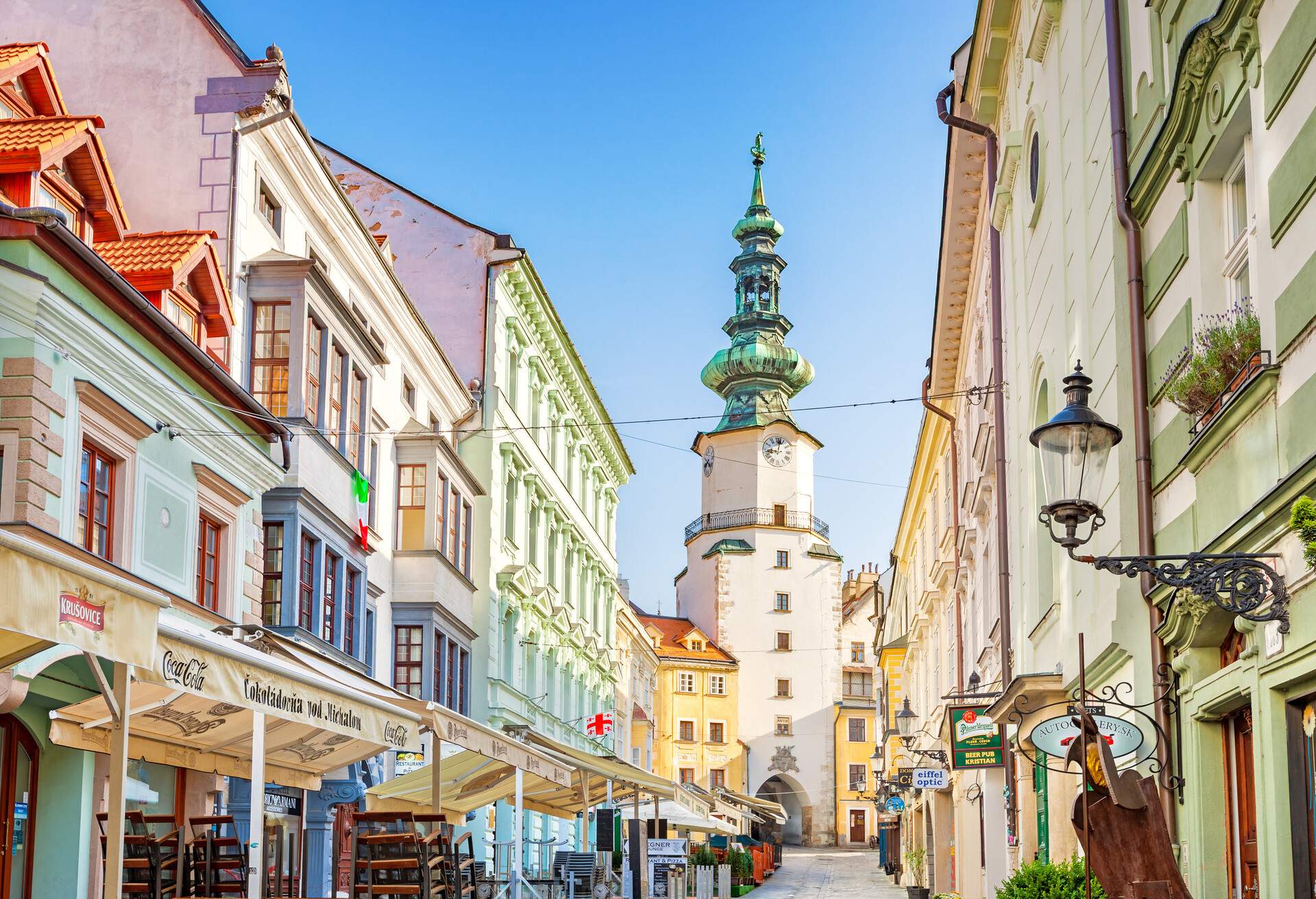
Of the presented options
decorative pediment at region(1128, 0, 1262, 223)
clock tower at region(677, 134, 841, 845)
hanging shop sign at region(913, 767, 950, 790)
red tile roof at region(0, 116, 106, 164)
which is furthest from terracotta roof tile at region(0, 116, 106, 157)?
clock tower at region(677, 134, 841, 845)

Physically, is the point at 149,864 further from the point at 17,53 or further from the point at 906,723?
the point at 906,723

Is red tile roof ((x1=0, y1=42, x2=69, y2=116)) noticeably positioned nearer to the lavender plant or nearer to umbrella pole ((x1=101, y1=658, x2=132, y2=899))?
umbrella pole ((x1=101, y1=658, x2=132, y2=899))

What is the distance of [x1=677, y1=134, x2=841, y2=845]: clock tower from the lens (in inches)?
3526

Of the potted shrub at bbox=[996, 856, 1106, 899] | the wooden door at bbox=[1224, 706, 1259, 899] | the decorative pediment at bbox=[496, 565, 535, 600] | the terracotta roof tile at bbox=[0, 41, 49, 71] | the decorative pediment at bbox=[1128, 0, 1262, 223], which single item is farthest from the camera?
the decorative pediment at bbox=[496, 565, 535, 600]

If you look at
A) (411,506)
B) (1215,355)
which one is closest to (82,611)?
(1215,355)

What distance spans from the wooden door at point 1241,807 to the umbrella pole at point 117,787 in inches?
249

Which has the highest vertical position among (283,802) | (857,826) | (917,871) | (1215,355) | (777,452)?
(777,452)

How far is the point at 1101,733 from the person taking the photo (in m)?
9.77

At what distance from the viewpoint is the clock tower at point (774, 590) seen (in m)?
89.6

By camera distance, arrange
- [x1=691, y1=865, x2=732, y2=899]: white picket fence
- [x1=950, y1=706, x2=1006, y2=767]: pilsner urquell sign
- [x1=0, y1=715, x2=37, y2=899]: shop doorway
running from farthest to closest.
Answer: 1. [x1=691, y1=865, x2=732, y2=899]: white picket fence
2. [x1=950, y1=706, x2=1006, y2=767]: pilsner urquell sign
3. [x1=0, y1=715, x2=37, y2=899]: shop doorway

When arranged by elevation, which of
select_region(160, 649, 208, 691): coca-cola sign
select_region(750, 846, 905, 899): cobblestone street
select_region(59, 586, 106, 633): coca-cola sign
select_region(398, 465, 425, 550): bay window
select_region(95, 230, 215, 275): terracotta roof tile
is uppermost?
select_region(95, 230, 215, 275): terracotta roof tile

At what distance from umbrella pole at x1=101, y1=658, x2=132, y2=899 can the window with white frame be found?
685 cm

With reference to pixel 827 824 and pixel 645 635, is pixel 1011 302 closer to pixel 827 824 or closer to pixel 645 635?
pixel 645 635

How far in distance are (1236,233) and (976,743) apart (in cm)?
1258
